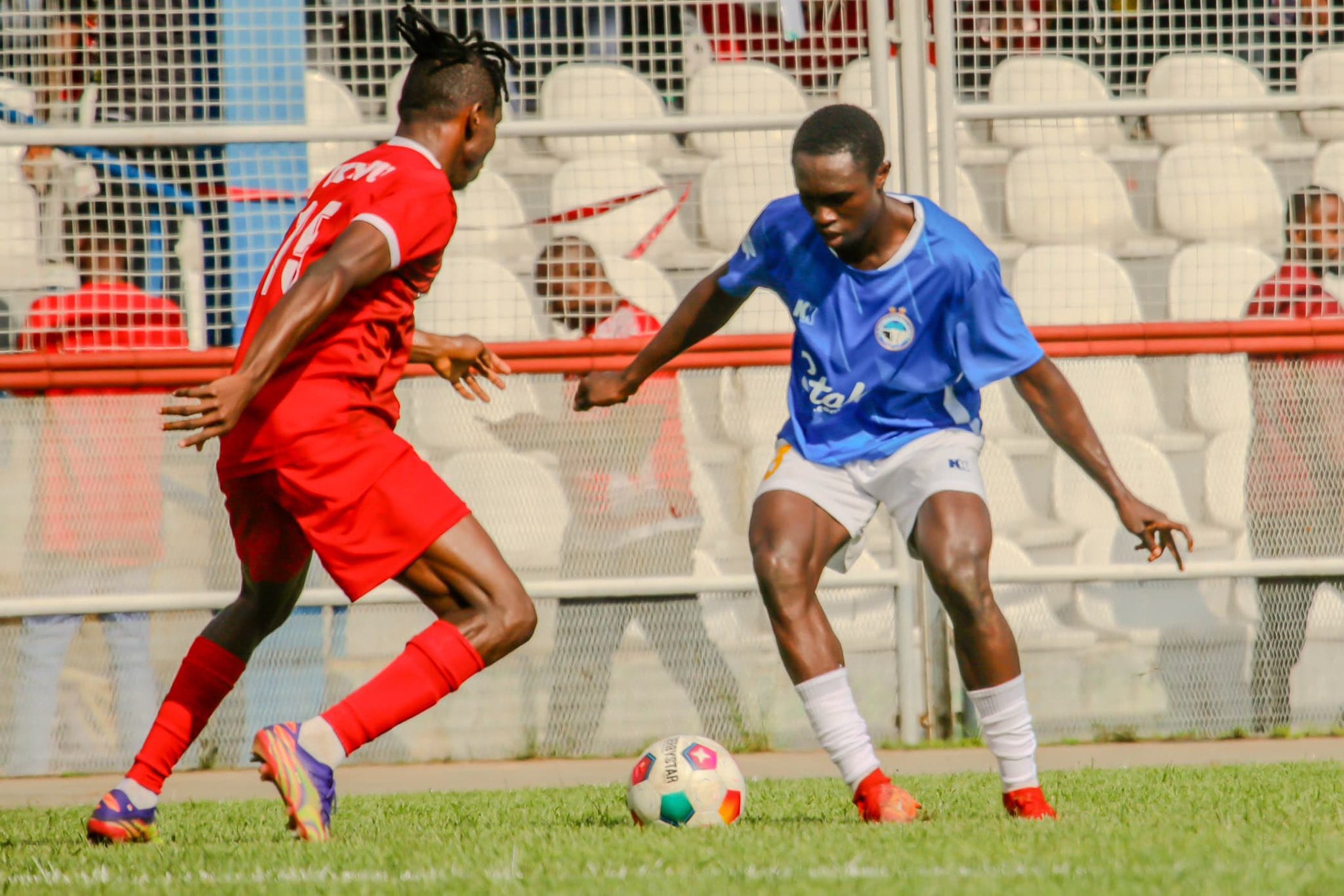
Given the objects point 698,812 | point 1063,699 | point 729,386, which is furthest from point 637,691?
point 698,812

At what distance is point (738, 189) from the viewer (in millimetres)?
7145

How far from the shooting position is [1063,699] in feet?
22.8

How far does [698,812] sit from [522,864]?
0.90 meters

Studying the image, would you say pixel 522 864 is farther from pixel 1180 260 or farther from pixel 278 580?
pixel 1180 260

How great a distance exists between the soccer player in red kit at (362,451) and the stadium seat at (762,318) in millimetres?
2910

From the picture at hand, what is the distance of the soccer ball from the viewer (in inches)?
169

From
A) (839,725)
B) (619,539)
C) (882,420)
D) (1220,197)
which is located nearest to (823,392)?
(882,420)

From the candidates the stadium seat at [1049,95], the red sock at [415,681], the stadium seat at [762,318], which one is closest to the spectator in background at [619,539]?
the stadium seat at [762,318]

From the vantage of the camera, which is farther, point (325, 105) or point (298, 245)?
point (325, 105)

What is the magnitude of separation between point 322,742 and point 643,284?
3771 mm

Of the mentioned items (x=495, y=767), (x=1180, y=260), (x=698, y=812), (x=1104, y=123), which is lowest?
(x=495, y=767)

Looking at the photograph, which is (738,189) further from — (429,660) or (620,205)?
(429,660)

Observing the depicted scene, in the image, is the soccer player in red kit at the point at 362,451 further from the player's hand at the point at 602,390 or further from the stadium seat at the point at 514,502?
the stadium seat at the point at 514,502

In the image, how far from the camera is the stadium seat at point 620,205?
23.2 feet
